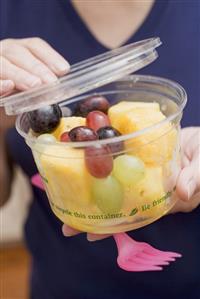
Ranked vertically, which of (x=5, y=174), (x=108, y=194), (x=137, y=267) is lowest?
(x=5, y=174)

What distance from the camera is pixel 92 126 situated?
1.95 ft

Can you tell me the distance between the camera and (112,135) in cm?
56

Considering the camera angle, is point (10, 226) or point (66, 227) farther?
point (10, 226)

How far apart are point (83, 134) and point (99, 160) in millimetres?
33

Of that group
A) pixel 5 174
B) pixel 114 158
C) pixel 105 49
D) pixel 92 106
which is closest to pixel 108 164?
pixel 114 158

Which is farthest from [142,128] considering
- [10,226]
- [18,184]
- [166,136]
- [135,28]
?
[10,226]

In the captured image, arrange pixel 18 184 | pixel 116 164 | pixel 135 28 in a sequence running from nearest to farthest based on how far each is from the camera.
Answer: pixel 116 164, pixel 135 28, pixel 18 184

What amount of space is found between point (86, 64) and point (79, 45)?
0.15 metres

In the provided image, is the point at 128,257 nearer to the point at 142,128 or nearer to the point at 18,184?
the point at 142,128

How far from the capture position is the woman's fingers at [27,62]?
639 mm

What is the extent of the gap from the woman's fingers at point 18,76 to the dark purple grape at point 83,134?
10 cm

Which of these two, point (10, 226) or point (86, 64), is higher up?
point (86, 64)

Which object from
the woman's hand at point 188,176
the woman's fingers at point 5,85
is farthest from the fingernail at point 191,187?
the woman's fingers at point 5,85

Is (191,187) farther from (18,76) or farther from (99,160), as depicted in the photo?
(18,76)
